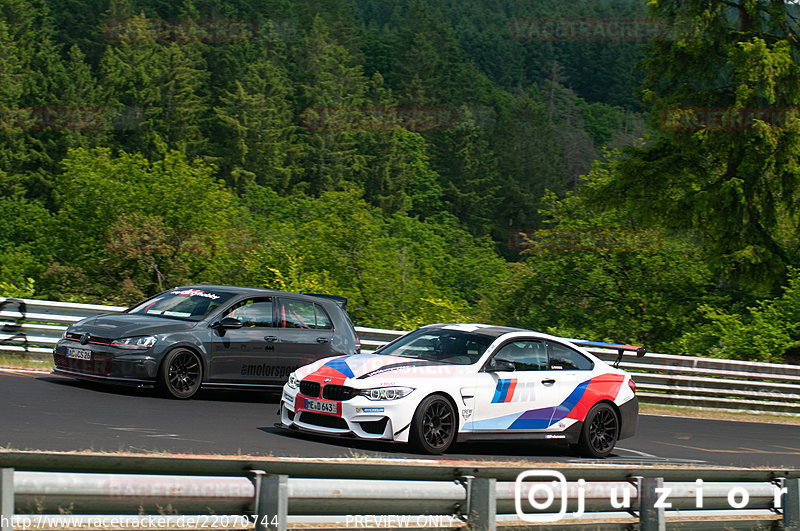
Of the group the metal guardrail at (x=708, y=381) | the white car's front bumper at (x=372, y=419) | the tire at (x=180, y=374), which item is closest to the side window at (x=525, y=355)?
the white car's front bumper at (x=372, y=419)

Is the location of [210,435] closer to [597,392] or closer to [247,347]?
[247,347]

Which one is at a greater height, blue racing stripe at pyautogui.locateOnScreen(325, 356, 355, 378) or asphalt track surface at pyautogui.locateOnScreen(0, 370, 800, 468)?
blue racing stripe at pyautogui.locateOnScreen(325, 356, 355, 378)

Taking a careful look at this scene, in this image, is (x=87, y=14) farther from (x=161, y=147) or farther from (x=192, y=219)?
(x=192, y=219)

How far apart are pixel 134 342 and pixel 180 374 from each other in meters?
0.84

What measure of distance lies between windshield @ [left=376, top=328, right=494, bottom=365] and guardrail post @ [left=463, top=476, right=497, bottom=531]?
502 cm

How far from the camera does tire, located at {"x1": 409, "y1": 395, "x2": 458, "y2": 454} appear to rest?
1095 centimetres

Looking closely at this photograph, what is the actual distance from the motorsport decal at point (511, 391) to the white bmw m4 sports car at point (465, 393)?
1cm

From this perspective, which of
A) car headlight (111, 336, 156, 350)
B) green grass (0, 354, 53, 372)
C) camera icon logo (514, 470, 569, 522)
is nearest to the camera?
camera icon logo (514, 470, 569, 522)

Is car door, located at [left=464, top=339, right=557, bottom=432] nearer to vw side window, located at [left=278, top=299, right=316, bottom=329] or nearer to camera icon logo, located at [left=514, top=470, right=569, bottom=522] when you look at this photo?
vw side window, located at [left=278, top=299, right=316, bottom=329]

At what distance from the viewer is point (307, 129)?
98938mm

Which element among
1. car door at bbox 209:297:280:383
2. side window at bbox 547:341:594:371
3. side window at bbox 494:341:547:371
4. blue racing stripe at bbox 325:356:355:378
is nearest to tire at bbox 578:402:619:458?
side window at bbox 547:341:594:371

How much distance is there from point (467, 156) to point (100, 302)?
8187cm

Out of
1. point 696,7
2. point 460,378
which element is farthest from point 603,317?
point 460,378

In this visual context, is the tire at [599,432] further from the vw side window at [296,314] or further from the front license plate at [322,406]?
the vw side window at [296,314]
